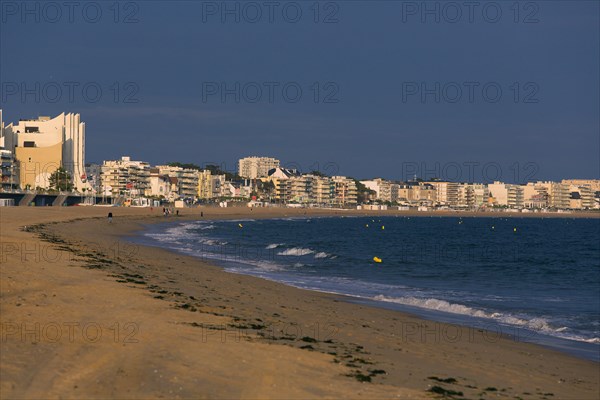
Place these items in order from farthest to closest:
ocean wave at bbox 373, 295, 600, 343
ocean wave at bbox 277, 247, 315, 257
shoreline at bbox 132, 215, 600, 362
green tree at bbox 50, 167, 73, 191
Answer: green tree at bbox 50, 167, 73, 191 < ocean wave at bbox 277, 247, 315, 257 < ocean wave at bbox 373, 295, 600, 343 < shoreline at bbox 132, 215, 600, 362

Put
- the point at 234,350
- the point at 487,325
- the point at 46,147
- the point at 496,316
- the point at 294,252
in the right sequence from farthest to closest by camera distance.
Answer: the point at 46,147 < the point at 294,252 < the point at 496,316 < the point at 487,325 < the point at 234,350

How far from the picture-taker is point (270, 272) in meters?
36.0

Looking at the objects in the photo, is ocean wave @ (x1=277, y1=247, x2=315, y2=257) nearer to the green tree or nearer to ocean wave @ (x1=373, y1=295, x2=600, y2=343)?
ocean wave @ (x1=373, y1=295, x2=600, y2=343)

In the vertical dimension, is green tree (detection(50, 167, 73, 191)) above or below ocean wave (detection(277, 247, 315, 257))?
above

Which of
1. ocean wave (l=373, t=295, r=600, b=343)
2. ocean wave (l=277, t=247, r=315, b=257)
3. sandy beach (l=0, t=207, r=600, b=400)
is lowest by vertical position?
ocean wave (l=277, t=247, r=315, b=257)

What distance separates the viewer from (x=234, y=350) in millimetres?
12312

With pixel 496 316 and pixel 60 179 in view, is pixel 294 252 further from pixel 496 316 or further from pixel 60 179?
pixel 60 179

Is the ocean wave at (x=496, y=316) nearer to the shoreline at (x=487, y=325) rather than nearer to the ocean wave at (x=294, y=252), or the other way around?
the shoreline at (x=487, y=325)

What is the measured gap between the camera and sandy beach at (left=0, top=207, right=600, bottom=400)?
33.0 ft

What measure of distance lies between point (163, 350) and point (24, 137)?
18178 centimetres

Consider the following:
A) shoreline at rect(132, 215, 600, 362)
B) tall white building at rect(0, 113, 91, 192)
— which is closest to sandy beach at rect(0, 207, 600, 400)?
shoreline at rect(132, 215, 600, 362)

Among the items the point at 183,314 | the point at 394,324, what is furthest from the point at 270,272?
the point at 183,314

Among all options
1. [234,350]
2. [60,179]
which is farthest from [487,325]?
[60,179]

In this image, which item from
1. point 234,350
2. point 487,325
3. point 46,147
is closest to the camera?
point 234,350
